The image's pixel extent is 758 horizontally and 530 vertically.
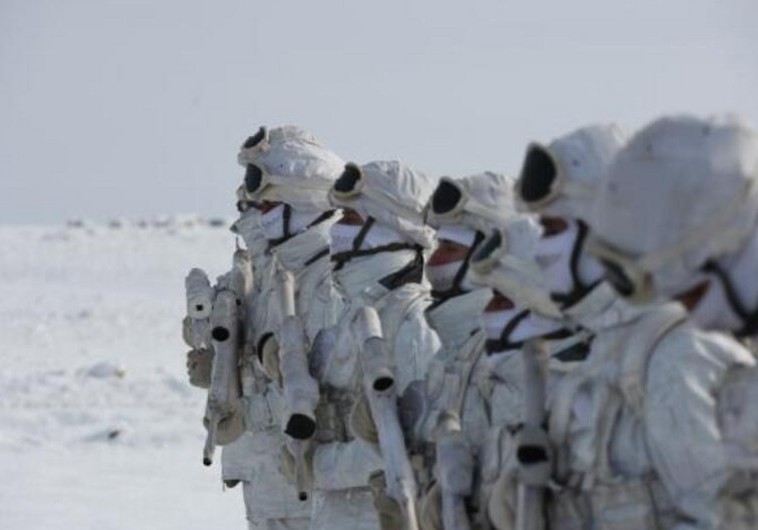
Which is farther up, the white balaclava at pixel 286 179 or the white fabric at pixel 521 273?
the white balaclava at pixel 286 179

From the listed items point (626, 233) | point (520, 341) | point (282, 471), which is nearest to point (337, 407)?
point (282, 471)

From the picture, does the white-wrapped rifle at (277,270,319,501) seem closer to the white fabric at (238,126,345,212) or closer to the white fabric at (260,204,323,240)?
the white fabric at (260,204,323,240)

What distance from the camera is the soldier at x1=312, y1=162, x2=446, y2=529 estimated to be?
11.6 m

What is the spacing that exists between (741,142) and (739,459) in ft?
2.97

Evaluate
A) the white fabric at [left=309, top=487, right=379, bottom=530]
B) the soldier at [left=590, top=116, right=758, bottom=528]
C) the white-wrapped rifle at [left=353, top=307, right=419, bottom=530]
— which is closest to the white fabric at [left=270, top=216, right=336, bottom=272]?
the white fabric at [left=309, top=487, right=379, bottom=530]

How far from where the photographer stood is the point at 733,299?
6574 millimetres

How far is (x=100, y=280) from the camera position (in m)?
48.6

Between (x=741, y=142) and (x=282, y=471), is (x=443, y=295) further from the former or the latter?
(x=741, y=142)

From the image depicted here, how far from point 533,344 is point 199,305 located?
6199mm

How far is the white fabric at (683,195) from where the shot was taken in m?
6.45

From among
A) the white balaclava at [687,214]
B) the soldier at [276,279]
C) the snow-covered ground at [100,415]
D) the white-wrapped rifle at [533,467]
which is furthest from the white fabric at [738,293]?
the snow-covered ground at [100,415]

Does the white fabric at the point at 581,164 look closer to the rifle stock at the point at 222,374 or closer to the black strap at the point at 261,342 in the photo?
the black strap at the point at 261,342

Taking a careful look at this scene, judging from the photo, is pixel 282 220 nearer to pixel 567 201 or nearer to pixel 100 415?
pixel 567 201

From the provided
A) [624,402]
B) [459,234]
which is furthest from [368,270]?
[624,402]
